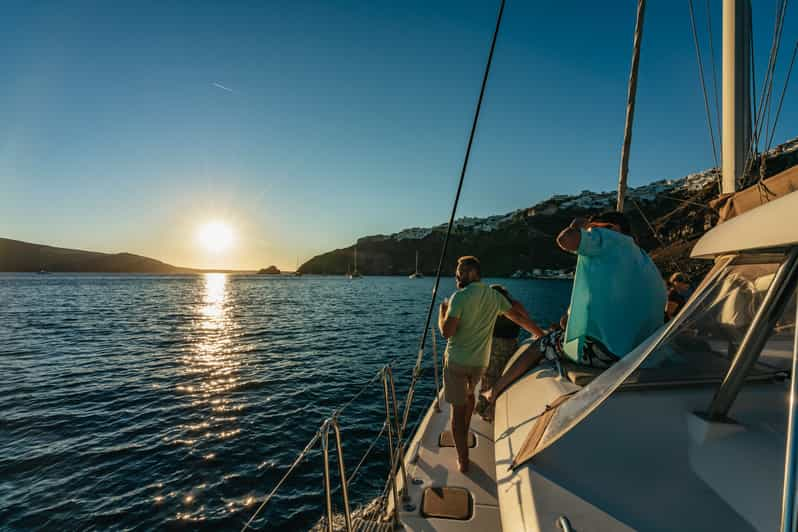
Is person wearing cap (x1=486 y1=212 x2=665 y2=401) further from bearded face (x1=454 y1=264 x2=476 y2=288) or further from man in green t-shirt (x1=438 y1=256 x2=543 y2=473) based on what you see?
bearded face (x1=454 y1=264 x2=476 y2=288)

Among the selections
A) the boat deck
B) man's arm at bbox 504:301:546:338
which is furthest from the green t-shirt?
the boat deck

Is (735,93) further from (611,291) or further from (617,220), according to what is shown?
(611,291)

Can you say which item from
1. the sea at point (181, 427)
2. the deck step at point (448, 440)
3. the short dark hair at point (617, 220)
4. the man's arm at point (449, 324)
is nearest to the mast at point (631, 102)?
the short dark hair at point (617, 220)

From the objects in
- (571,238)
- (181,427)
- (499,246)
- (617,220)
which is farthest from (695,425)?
(499,246)

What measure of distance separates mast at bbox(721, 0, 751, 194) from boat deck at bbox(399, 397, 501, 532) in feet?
15.9

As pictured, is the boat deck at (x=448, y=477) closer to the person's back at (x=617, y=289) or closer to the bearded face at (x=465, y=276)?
the person's back at (x=617, y=289)

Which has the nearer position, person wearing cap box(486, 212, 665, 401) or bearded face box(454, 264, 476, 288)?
person wearing cap box(486, 212, 665, 401)

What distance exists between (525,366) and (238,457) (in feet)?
23.3

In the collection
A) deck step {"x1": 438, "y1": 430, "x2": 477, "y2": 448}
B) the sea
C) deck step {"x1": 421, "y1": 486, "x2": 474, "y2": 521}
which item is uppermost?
deck step {"x1": 438, "y1": 430, "x2": 477, "y2": 448}

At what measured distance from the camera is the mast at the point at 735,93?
470 centimetres

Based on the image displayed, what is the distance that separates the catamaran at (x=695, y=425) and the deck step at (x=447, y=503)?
3cm

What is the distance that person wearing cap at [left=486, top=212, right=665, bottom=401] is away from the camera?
8.39 feet

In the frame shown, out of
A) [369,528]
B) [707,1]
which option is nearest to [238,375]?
[369,528]

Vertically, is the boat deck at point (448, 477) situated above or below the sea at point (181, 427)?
above
